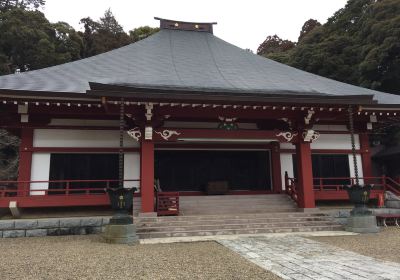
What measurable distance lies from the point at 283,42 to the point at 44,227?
4360cm

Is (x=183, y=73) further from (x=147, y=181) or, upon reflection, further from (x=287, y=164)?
(x=287, y=164)

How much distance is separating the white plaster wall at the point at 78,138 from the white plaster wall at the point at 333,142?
7.26m

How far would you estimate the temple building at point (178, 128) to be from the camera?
10.4m

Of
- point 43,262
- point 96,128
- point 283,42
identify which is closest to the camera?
point 43,262

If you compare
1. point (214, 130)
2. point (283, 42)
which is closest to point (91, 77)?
point (214, 130)

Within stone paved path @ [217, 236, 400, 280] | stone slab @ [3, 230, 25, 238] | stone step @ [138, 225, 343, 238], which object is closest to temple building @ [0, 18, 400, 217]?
stone slab @ [3, 230, 25, 238]

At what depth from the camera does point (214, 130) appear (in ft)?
36.9

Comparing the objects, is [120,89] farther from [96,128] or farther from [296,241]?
[296,241]

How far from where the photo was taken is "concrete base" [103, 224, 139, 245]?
27.4ft

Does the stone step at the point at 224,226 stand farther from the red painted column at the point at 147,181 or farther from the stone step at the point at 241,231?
the red painted column at the point at 147,181

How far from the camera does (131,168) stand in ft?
39.9

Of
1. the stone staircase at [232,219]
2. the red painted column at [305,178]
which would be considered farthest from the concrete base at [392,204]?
the red painted column at [305,178]

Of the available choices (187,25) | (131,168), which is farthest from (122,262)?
(187,25)

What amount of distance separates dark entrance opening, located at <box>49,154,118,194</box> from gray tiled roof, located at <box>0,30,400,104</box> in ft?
8.27
